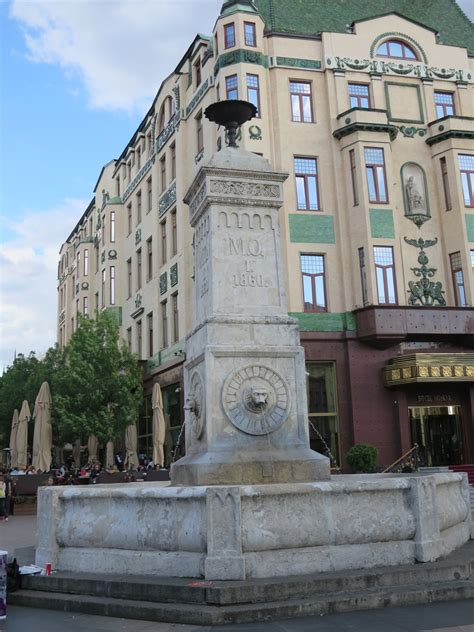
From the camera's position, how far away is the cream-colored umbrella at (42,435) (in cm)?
2516

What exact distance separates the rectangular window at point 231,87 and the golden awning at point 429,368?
12.9 metres

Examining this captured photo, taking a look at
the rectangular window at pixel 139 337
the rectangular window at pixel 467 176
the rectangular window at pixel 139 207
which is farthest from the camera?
the rectangular window at pixel 139 207

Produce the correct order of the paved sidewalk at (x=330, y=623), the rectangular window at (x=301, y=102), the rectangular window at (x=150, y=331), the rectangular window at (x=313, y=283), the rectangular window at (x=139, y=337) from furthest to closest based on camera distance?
the rectangular window at (x=139, y=337) < the rectangular window at (x=150, y=331) < the rectangular window at (x=301, y=102) < the rectangular window at (x=313, y=283) < the paved sidewalk at (x=330, y=623)

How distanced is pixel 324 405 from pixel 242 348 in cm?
1805

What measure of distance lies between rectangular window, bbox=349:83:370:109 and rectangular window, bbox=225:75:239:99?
5.23m

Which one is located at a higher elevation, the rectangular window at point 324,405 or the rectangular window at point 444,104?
the rectangular window at point 444,104

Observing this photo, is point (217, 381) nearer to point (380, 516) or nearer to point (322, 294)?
Answer: point (380, 516)

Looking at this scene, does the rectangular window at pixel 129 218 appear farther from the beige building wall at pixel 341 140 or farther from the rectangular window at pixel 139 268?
the beige building wall at pixel 341 140

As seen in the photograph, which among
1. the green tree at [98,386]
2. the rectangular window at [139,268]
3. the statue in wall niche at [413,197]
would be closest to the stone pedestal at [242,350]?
the statue in wall niche at [413,197]

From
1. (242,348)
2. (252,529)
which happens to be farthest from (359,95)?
(252,529)

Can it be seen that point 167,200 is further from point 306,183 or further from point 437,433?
point 437,433

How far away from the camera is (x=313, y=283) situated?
27.5m

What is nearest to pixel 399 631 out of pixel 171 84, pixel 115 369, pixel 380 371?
pixel 380 371

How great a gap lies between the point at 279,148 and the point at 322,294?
6508mm
